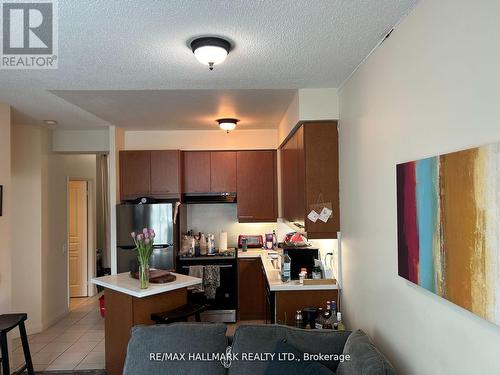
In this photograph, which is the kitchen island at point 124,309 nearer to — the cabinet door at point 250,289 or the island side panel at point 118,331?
the island side panel at point 118,331

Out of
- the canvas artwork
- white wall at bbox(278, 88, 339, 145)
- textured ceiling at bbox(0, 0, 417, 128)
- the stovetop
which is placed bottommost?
the stovetop

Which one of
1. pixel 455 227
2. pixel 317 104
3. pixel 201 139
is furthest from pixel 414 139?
pixel 201 139

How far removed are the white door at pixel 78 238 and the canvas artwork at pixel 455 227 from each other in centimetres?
573

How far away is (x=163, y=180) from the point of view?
4773 mm

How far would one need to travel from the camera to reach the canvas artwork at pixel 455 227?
46.1 inches

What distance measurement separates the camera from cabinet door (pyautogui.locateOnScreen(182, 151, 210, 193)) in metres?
4.96

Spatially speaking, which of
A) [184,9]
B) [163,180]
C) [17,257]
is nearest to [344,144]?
[184,9]

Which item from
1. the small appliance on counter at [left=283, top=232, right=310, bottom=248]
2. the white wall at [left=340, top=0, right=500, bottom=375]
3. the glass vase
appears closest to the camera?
the white wall at [left=340, top=0, right=500, bottom=375]

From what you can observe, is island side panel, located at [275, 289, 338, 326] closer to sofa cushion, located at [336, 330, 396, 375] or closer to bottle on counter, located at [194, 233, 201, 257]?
sofa cushion, located at [336, 330, 396, 375]

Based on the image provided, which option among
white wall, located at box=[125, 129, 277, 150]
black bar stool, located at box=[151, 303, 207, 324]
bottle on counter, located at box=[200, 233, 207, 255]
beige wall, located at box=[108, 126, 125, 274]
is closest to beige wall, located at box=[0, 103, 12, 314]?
beige wall, located at box=[108, 126, 125, 274]

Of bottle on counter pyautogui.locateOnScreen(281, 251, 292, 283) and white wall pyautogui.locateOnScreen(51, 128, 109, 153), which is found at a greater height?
white wall pyautogui.locateOnScreen(51, 128, 109, 153)

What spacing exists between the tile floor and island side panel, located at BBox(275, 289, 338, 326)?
1.93 m

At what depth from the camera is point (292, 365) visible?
1.91 meters

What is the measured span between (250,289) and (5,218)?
115 inches
